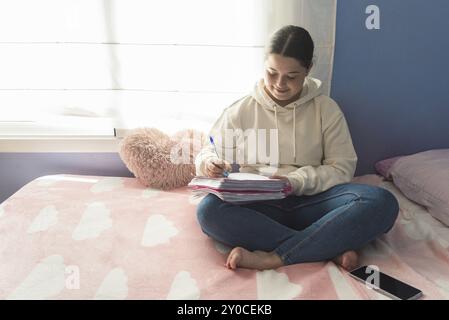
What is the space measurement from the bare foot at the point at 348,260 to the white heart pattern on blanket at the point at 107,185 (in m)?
0.83

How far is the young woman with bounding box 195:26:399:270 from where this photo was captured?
1057 millimetres

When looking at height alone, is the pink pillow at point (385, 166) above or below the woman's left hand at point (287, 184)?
below

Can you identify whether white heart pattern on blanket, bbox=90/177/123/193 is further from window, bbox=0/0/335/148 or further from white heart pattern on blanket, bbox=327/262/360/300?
white heart pattern on blanket, bbox=327/262/360/300

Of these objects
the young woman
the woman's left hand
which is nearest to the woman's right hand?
the young woman

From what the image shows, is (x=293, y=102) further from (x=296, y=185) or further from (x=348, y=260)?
(x=348, y=260)

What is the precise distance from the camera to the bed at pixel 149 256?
938mm

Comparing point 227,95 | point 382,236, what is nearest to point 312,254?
point 382,236

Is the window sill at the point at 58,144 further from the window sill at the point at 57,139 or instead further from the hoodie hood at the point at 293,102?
the hoodie hood at the point at 293,102

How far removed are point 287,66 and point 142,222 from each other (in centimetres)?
62

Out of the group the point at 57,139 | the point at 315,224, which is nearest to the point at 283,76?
the point at 315,224

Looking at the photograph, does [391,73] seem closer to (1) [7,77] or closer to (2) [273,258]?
(2) [273,258]

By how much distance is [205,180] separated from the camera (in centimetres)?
111

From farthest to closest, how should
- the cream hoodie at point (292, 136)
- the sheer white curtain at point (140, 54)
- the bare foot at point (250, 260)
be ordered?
the sheer white curtain at point (140, 54), the cream hoodie at point (292, 136), the bare foot at point (250, 260)

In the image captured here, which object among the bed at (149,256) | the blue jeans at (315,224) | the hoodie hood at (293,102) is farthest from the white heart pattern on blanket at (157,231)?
the hoodie hood at (293,102)
